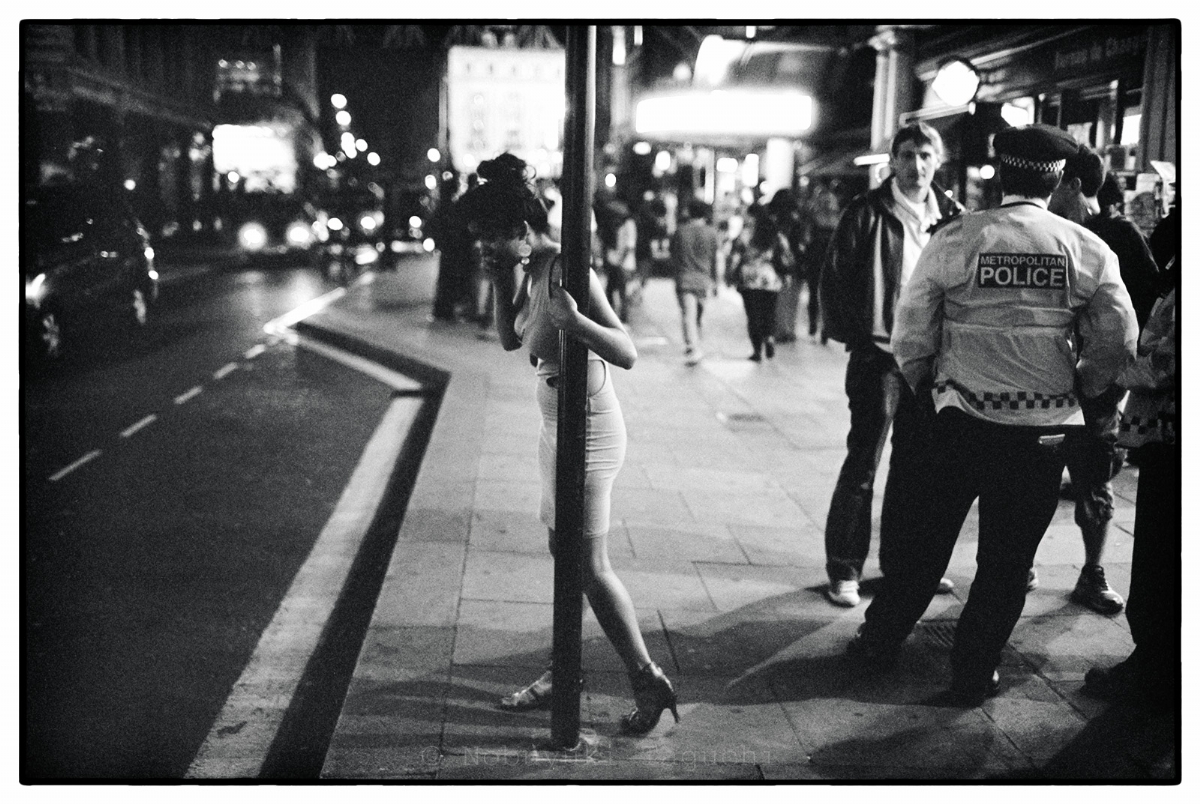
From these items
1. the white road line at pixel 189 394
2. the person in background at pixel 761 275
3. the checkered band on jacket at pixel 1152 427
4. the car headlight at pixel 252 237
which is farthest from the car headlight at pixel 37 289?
the car headlight at pixel 252 237

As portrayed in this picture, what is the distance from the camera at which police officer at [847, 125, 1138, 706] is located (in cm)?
403

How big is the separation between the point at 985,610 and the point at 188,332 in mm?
13689

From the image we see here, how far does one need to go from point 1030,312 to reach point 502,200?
1.74 m

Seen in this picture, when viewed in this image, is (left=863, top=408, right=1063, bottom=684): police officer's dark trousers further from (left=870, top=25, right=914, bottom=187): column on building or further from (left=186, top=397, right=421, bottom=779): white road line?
(left=870, top=25, right=914, bottom=187): column on building

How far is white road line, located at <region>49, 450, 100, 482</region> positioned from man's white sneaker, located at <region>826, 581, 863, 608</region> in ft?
16.6

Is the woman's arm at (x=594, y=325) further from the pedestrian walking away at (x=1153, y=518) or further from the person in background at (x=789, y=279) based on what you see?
the person in background at (x=789, y=279)

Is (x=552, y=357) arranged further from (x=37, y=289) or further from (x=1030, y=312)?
(x=37, y=289)

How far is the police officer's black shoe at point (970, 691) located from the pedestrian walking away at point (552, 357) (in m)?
1.04

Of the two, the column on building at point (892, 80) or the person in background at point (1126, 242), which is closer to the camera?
the person in background at point (1126, 242)

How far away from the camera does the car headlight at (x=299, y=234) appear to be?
101 ft

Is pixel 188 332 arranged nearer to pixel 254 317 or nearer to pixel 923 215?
pixel 254 317

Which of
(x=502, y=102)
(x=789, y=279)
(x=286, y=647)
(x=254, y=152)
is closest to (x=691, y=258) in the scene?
(x=789, y=279)

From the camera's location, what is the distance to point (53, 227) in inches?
508

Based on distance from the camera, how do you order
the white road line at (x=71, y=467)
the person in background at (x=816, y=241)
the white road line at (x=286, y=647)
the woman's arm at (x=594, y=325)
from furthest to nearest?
the person in background at (x=816, y=241) < the white road line at (x=71, y=467) < the white road line at (x=286, y=647) < the woman's arm at (x=594, y=325)
